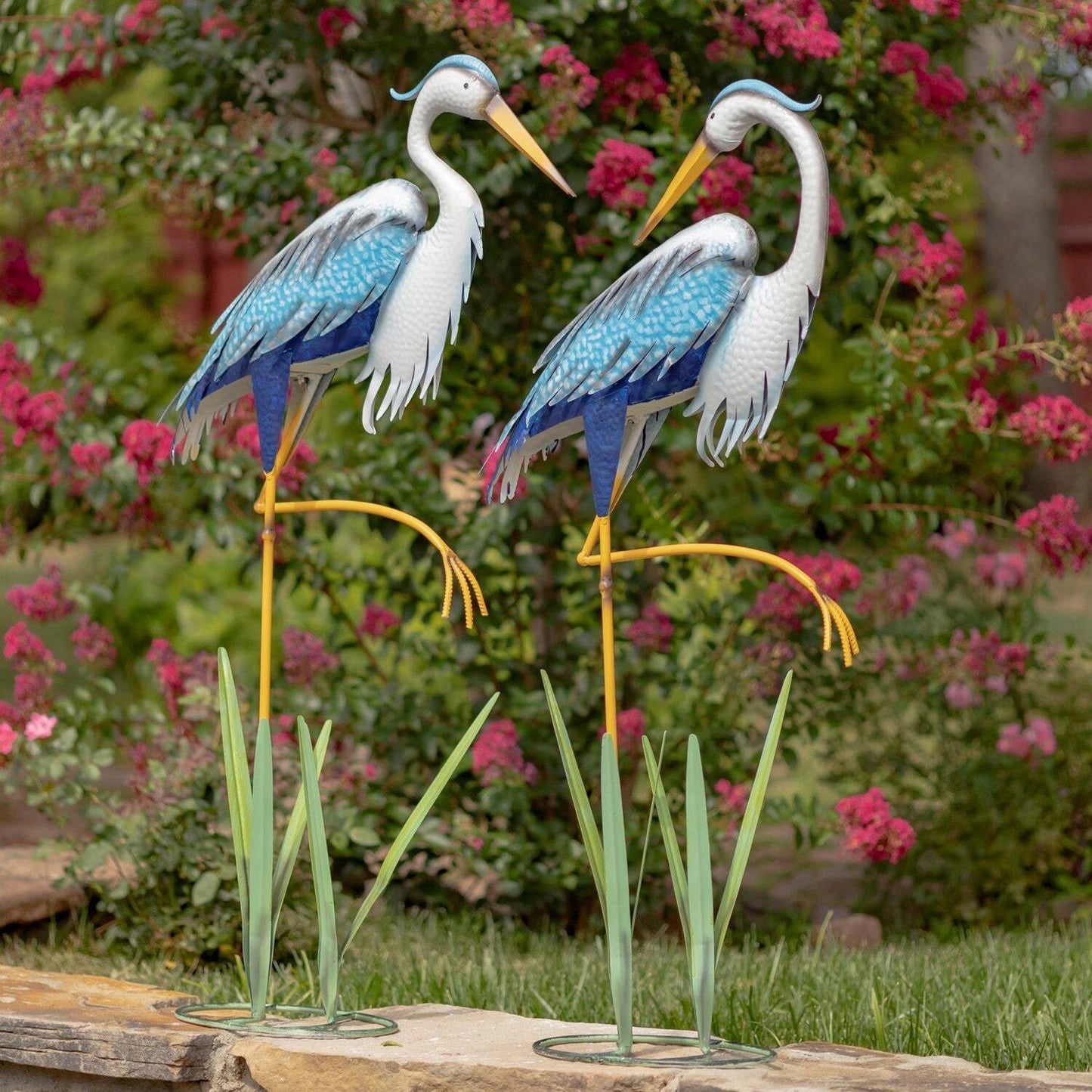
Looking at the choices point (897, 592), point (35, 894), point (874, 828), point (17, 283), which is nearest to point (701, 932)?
point (874, 828)

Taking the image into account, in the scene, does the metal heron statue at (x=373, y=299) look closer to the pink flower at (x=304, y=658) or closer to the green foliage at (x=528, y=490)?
the green foliage at (x=528, y=490)

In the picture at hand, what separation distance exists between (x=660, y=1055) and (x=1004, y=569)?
2543 millimetres

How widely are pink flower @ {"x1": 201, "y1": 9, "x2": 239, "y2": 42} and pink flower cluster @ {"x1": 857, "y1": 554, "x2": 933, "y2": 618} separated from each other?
234 centimetres

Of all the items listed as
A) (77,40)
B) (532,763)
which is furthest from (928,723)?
(77,40)

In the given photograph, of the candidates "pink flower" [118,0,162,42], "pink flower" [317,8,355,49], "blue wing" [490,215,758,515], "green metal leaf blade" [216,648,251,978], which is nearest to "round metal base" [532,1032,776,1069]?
"green metal leaf blade" [216,648,251,978]

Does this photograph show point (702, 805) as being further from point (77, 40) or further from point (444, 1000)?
point (77, 40)

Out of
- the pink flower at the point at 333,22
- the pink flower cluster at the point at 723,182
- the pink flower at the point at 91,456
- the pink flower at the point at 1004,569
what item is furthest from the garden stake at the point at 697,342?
the pink flower at the point at 1004,569

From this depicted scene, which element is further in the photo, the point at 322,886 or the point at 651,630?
the point at 651,630

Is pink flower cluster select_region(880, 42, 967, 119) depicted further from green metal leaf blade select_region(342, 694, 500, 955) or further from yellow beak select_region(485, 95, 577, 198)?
green metal leaf blade select_region(342, 694, 500, 955)

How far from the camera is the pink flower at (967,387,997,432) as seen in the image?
4277 mm

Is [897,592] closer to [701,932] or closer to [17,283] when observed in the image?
[701,932]

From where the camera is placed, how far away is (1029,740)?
4.75 metres

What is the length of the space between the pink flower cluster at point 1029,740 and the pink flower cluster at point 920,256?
1.27m

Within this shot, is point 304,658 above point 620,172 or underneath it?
underneath
